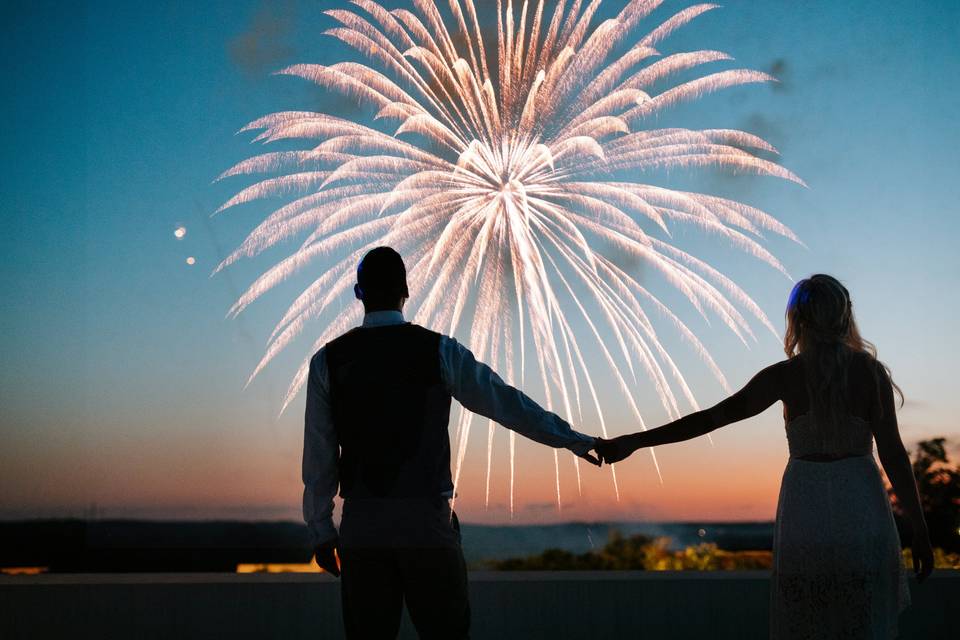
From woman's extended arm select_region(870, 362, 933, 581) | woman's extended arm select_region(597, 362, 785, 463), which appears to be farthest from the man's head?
woman's extended arm select_region(870, 362, 933, 581)

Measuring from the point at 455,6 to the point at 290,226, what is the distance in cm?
203

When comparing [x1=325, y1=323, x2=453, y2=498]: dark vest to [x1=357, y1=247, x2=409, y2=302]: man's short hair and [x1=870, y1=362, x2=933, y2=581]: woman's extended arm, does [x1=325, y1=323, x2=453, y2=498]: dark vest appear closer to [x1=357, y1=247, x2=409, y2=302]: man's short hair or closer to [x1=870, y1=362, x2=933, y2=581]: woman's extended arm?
[x1=357, y1=247, x2=409, y2=302]: man's short hair

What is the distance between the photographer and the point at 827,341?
8.05ft

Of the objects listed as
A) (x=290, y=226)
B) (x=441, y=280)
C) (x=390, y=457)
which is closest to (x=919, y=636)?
(x=390, y=457)

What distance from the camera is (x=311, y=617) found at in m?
3.82

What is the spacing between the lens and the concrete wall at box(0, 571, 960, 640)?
3.78 meters

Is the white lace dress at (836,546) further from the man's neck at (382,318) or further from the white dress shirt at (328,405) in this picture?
the man's neck at (382,318)

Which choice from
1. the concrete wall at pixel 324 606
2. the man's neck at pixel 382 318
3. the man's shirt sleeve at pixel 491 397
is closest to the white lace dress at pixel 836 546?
the man's shirt sleeve at pixel 491 397

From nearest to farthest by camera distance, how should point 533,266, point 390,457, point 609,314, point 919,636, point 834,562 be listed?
point 390,457, point 834,562, point 919,636, point 609,314, point 533,266

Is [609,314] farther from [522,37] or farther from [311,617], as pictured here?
[311,617]

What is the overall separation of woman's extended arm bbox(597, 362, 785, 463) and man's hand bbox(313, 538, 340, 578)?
42.7 inches

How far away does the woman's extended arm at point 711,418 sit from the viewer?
2570 mm

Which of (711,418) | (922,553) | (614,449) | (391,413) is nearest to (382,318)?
(391,413)

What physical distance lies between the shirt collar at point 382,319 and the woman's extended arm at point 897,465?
121 centimetres
